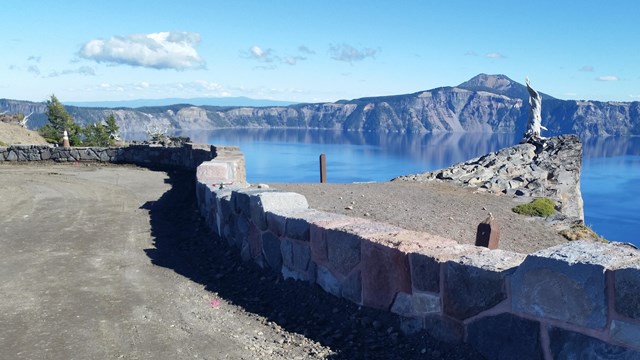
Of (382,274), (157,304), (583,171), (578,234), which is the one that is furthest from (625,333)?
(583,171)

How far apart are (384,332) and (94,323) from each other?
90.7 inches

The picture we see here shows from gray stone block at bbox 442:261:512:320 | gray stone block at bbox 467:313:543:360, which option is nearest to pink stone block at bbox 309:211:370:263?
gray stone block at bbox 442:261:512:320

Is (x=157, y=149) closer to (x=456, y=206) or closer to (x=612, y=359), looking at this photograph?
(x=456, y=206)

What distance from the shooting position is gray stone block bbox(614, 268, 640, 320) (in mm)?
2281

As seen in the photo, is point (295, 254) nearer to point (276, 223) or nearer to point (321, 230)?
point (276, 223)

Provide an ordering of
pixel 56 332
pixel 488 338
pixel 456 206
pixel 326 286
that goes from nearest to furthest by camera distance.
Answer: pixel 488 338 → pixel 56 332 → pixel 326 286 → pixel 456 206

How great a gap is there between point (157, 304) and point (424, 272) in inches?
97.8

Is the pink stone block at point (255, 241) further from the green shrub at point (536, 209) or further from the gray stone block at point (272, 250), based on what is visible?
the green shrub at point (536, 209)

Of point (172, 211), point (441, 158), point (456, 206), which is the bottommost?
point (441, 158)

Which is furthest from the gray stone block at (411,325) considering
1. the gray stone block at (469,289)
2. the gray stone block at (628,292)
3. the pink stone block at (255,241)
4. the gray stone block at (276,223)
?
the pink stone block at (255,241)

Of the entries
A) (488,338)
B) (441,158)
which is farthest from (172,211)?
(441,158)

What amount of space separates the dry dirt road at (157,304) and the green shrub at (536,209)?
9.45 metres

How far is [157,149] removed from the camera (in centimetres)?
1599

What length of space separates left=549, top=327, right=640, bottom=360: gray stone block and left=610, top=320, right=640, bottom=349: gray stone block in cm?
4
